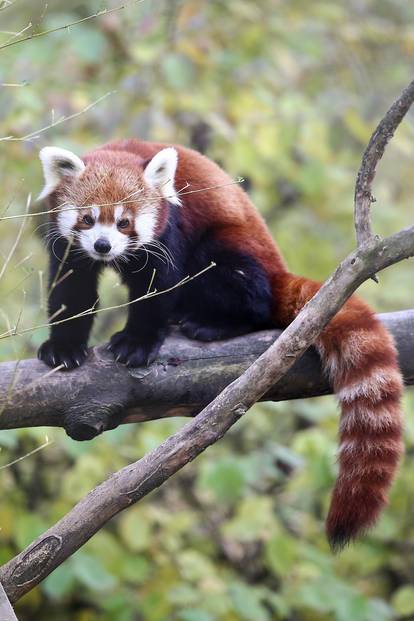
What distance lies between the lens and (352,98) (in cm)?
571

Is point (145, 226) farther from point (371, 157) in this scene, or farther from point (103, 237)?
point (371, 157)

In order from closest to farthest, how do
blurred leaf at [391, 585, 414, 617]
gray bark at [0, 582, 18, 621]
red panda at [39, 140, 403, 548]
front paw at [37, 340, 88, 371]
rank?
gray bark at [0, 582, 18, 621] → red panda at [39, 140, 403, 548] → front paw at [37, 340, 88, 371] → blurred leaf at [391, 585, 414, 617]

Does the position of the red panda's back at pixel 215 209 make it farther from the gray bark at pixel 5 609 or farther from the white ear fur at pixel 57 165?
the gray bark at pixel 5 609

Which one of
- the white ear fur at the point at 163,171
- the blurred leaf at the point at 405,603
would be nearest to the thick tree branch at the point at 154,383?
the white ear fur at the point at 163,171

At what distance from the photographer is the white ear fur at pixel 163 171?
3090 millimetres

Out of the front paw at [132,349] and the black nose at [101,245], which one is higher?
the black nose at [101,245]

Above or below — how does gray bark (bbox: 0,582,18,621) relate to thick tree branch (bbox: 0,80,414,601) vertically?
below

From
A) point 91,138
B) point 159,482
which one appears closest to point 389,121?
point 159,482

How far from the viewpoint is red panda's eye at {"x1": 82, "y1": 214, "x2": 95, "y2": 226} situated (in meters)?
3.03

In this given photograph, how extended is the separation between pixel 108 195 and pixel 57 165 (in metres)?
0.23

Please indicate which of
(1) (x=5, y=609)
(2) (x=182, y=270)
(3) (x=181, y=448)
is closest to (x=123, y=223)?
(2) (x=182, y=270)

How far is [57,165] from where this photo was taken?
3.15 m

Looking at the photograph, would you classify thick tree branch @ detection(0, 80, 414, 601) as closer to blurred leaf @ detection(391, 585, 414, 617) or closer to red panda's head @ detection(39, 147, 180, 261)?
red panda's head @ detection(39, 147, 180, 261)

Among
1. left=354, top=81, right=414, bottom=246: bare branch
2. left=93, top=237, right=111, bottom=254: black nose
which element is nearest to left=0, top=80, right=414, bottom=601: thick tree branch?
left=354, top=81, right=414, bottom=246: bare branch
